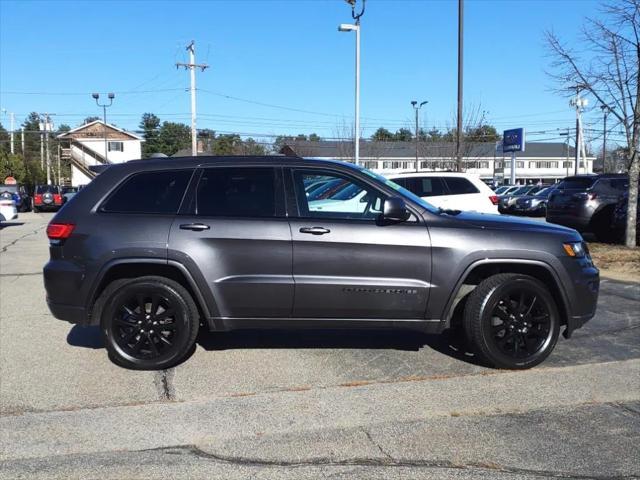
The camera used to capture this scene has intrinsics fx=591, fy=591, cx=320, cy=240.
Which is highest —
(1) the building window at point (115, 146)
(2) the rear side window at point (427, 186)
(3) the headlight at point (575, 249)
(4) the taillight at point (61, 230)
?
(1) the building window at point (115, 146)

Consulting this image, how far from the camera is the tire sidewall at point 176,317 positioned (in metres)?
5.04

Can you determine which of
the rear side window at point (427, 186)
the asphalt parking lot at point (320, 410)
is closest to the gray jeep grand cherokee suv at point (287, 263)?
the asphalt parking lot at point (320, 410)

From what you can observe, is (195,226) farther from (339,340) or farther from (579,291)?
(579,291)

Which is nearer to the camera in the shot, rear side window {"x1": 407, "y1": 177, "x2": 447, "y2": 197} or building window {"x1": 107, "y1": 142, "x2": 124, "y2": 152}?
rear side window {"x1": 407, "y1": 177, "x2": 447, "y2": 197}

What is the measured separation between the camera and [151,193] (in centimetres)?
520

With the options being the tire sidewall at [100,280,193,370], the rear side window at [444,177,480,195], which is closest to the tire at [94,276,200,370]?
the tire sidewall at [100,280,193,370]

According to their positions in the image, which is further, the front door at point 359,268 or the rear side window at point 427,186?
the rear side window at point 427,186

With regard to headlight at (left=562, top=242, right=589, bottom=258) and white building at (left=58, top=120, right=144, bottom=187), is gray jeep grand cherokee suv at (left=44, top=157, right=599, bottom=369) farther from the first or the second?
white building at (left=58, top=120, right=144, bottom=187)

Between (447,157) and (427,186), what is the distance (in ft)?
95.6

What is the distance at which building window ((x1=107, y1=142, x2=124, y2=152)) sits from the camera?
74.6 metres

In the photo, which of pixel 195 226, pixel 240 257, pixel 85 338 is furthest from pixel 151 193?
pixel 85 338

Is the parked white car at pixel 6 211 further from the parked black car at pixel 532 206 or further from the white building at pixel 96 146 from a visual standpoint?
the white building at pixel 96 146

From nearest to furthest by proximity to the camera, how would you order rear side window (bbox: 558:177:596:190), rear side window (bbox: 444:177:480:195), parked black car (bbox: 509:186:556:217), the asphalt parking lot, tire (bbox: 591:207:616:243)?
the asphalt parking lot, rear side window (bbox: 444:177:480:195), tire (bbox: 591:207:616:243), rear side window (bbox: 558:177:596:190), parked black car (bbox: 509:186:556:217)

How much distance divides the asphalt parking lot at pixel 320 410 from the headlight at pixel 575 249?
103 centimetres
